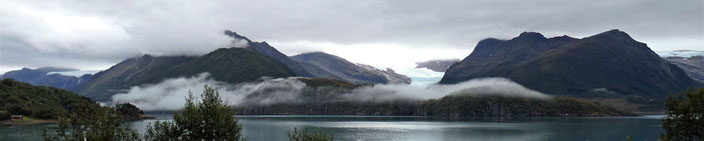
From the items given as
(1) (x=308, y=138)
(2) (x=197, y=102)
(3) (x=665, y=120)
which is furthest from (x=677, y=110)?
(2) (x=197, y=102)

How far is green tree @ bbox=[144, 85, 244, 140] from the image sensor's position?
154 ft

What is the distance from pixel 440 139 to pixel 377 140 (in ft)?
59.8

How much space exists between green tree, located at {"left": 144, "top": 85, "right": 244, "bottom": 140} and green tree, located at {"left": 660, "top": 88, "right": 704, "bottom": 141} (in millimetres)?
40008

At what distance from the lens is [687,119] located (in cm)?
5209

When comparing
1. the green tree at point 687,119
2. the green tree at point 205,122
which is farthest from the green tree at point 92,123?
the green tree at point 687,119

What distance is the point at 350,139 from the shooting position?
489ft

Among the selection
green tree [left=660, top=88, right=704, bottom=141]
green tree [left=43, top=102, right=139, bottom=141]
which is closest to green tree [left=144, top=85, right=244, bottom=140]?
green tree [left=43, top=102, right=139, bottom=141]

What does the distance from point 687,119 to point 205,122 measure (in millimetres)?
44643

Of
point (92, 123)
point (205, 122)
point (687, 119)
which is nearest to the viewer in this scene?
point (92, 123)

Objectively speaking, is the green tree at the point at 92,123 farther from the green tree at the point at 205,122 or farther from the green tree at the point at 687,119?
the green tree at the point at 687,119

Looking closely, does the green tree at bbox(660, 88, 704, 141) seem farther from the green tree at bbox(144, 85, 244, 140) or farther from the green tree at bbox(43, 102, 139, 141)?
the green tree at bbox(43, 102, 139, 141)

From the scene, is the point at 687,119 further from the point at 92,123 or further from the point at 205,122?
the point at 92,123

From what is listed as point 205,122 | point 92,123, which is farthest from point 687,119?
point 92,123

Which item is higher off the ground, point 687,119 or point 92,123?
point 92,123
